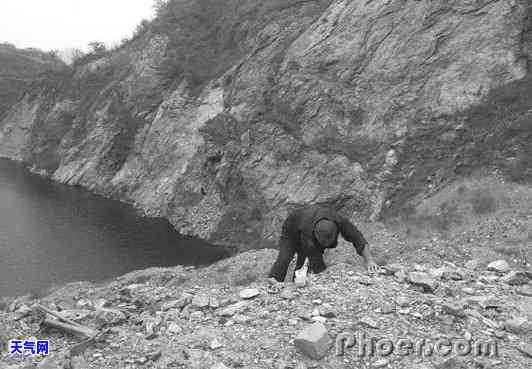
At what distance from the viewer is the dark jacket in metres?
7.58

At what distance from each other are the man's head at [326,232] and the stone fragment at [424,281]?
1.51 metres

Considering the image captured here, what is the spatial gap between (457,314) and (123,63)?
178 feet

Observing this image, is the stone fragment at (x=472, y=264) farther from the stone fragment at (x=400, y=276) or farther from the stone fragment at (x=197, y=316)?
the stone fragment at (x=197, y=316)

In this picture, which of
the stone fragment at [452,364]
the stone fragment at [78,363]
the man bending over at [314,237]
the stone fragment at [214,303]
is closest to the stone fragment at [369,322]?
the stone fragment at [452,364]

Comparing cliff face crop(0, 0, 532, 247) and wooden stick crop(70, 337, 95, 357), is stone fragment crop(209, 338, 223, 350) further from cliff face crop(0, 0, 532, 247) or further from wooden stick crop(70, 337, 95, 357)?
cliff face crop(0, 0, 532, 247)

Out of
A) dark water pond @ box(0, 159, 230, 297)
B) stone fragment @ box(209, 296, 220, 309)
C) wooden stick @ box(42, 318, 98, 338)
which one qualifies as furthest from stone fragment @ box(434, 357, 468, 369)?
dark water pond @ box(0, 159, 230, 297)

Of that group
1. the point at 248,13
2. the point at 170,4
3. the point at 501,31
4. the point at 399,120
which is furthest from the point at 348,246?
the point at 170,4

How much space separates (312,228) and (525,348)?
3.63 metres

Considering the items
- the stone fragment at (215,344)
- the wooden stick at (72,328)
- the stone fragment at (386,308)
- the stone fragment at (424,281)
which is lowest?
the stone fragment at (424,281)

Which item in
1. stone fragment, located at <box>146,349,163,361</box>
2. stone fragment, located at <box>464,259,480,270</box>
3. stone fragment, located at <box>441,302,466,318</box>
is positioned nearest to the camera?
stone fragment, located at <box>146,349,163,361</box>

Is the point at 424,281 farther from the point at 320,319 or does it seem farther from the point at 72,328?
the point at 72,328

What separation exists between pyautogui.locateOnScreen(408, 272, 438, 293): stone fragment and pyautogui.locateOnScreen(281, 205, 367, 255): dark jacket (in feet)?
3.29

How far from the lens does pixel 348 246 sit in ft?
51.5

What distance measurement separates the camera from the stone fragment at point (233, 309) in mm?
6703
